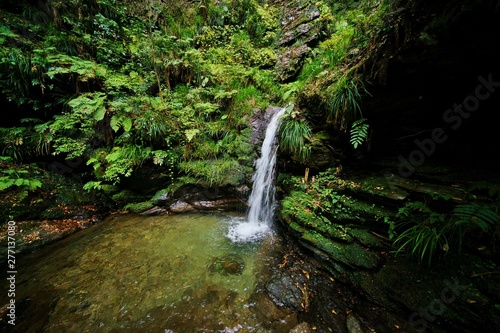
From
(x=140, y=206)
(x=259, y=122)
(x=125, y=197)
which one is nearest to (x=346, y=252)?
(x=259, y=122)

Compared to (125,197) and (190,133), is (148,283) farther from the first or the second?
(190,133)

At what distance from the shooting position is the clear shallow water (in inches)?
83.6

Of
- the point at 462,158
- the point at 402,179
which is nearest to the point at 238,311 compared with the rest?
the point at 402,179

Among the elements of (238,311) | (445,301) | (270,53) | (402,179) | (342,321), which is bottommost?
(238,311)

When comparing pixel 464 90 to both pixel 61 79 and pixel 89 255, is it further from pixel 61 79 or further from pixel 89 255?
pixel 61 79

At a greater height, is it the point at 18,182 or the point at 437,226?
the point at 437,226

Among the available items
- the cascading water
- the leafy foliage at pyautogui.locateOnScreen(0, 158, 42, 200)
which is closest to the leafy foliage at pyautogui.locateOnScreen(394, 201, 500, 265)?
the cascading water

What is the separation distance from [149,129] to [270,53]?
208 inches

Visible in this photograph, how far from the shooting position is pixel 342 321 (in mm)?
2170

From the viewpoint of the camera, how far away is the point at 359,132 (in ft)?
9.68

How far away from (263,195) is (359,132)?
8.10 ft

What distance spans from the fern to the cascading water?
74.6 inches

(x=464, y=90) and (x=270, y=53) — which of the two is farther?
Answer: (x=270, y=53)

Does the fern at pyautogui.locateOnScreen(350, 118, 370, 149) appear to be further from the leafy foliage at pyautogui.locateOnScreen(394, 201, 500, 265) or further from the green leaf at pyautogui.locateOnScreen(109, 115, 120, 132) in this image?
the green leaf at pyautogui.locateOnScreen(109, 115, 120, 132)
